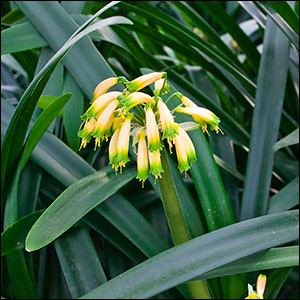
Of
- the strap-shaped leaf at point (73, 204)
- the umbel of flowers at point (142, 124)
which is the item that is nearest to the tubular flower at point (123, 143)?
the umbel of flowers at point (142, 124)

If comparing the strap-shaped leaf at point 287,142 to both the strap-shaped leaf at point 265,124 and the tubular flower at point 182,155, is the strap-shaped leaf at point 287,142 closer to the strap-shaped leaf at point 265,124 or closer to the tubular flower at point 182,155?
the strap-shaped leaf at point 265,124

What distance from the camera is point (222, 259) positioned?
521 millimetres

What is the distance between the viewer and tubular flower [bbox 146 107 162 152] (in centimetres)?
41

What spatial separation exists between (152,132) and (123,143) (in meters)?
0.04

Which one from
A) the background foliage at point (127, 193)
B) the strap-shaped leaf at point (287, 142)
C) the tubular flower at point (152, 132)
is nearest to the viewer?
the tubular flower at point (152, 132)

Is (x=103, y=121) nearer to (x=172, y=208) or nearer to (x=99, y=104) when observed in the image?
(x=99, y=104)

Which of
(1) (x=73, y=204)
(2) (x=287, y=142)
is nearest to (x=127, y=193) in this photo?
(1) (x=73, y=204)

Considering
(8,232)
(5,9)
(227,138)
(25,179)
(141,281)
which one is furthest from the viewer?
(5,9)

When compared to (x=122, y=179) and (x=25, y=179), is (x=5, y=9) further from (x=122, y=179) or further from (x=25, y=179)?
(x=122, y=179)

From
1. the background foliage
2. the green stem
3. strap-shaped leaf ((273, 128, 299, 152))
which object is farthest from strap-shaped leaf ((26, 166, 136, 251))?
strap-shaped leaf ((273, 128, 299, 152))

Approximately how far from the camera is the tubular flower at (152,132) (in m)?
0.41

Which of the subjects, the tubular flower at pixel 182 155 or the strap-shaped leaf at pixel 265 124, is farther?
the strap-shaped leaf at pixel 265 124

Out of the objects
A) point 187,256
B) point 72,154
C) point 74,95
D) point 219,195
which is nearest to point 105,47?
point 74,95

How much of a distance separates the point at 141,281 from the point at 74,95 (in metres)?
0.39
